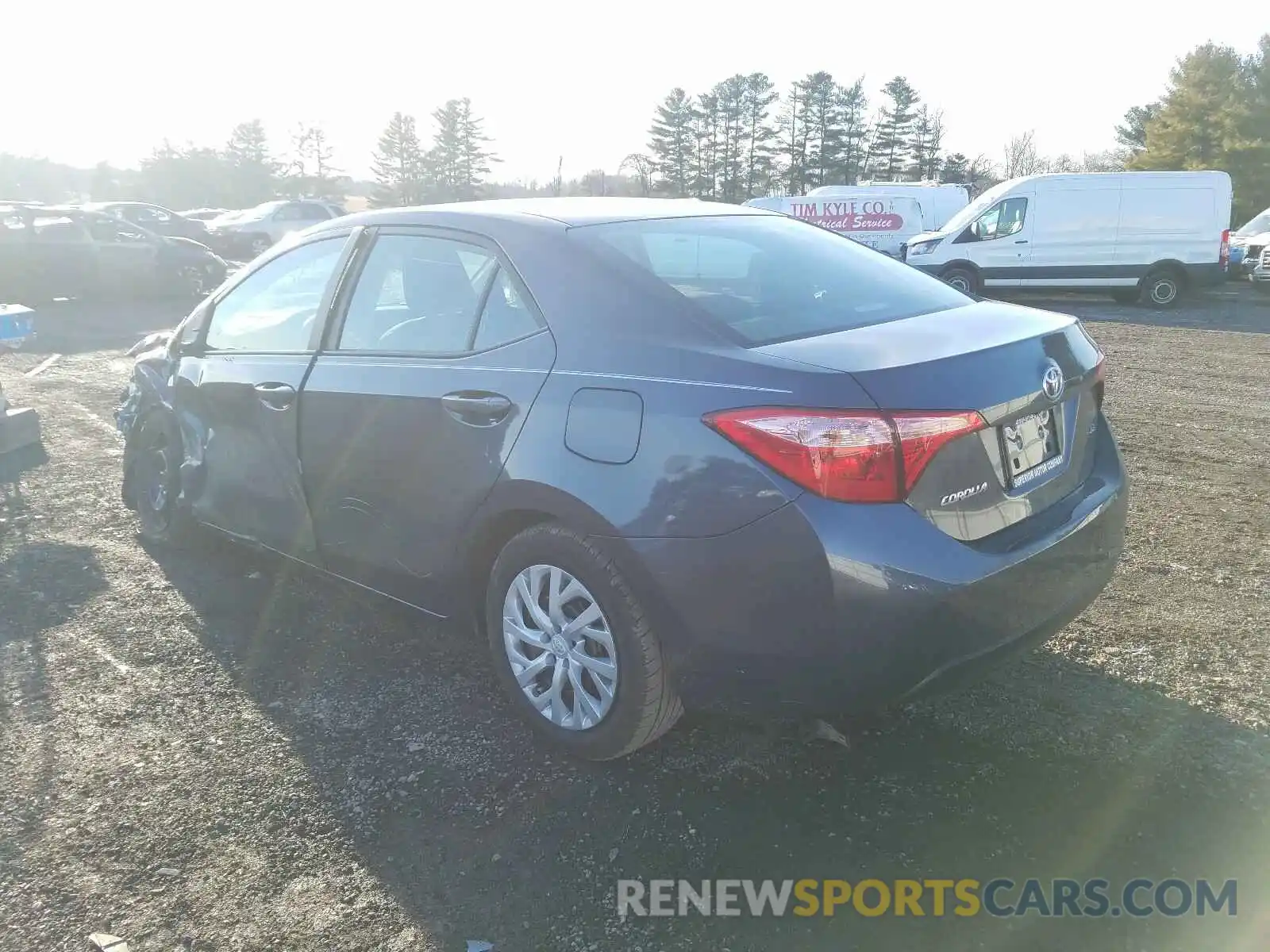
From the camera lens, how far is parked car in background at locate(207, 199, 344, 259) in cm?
2539

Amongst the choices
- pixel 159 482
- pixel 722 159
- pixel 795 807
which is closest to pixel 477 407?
pixel 795 807

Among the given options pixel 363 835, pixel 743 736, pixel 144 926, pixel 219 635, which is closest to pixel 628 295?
pixel 743 736

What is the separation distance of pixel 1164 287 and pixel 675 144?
51205 millimetres

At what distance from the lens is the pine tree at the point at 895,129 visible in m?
63.4

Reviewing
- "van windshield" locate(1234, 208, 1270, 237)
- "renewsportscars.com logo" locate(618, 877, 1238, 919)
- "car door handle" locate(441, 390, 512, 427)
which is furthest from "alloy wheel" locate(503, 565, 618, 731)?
"van windshield" locate(1234, 208, 1270, 237)

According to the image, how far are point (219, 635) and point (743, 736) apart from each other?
2.20 metres

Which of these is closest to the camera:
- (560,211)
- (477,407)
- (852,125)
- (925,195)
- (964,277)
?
(477,407)

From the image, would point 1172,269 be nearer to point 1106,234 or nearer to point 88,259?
point 1106,234

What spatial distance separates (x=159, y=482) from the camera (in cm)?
504

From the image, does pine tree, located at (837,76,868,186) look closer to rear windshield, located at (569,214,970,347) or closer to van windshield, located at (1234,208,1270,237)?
van windshield, located at (1234,208,1270,237)

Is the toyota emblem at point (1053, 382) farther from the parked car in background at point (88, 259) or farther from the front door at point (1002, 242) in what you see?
the parked car in background at point (88, 259)

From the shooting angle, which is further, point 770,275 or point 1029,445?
point 770,275

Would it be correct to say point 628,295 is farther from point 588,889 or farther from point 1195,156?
point 1195,156

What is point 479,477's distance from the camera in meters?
3.05
